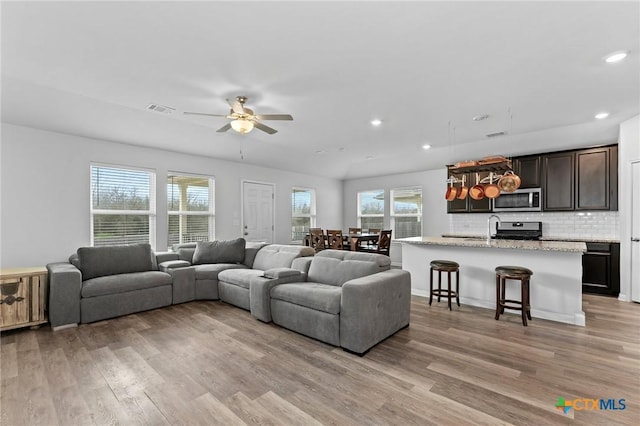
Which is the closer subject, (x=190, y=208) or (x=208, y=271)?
(x=208, y=271)

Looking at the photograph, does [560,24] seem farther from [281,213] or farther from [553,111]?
[281,213]

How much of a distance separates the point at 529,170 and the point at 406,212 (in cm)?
290

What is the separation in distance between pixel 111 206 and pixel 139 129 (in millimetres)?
1344

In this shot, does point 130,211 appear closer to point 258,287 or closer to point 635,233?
point 258,287

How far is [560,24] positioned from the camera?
228cm

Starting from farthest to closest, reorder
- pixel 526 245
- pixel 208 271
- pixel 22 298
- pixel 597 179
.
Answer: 1. pixel 597 179
2. pixel 208 271
3. pixel 526 245
4. pixel 22 298

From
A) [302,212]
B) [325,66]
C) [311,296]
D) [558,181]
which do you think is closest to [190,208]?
[302,212]

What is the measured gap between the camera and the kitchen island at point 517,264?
3600mm

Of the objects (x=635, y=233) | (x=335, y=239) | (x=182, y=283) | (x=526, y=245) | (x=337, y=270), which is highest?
(x=635, y=233)

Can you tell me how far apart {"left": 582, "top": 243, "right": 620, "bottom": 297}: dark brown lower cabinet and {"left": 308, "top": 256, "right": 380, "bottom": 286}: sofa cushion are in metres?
4.13

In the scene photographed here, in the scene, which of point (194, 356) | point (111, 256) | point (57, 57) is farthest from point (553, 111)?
point (111, 256)

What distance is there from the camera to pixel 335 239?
6371mm

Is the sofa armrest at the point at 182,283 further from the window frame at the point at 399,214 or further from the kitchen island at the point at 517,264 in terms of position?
the window frame at the point at 399,214

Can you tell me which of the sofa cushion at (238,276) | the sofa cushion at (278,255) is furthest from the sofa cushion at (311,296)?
the sofa cushion at (278,255)
